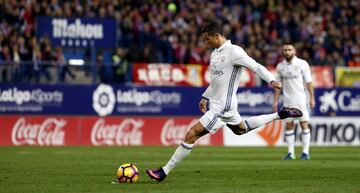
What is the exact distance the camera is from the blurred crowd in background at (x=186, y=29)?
93.1 ft

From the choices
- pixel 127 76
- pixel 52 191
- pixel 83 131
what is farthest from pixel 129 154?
pixel 52 191

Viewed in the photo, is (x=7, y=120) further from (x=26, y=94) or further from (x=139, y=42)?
(x=139, y=42)

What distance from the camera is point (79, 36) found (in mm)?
29219

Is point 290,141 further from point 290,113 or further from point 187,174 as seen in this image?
point 290,113

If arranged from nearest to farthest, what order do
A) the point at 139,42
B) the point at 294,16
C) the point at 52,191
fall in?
the point at 52,191 → the point at 139,42 → the point at 294,16

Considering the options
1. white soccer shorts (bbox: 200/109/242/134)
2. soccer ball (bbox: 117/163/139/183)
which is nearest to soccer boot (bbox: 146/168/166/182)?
soccer ball (bbox: 117/163/139/183)

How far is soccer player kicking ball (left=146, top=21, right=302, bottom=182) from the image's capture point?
1252 cm

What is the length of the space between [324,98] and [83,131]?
9.69 m

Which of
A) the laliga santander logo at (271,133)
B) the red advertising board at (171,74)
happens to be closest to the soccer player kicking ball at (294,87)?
the laliga santander logo at (271,133)

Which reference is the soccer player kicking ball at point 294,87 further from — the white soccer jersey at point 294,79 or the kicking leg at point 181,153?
the kicking leg at point 181,153

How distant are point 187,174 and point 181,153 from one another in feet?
6.51

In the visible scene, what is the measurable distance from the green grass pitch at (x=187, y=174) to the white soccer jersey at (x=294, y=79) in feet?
4.99

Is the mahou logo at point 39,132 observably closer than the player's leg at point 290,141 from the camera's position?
No

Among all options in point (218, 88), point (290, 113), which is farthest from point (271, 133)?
point (218, 88)
